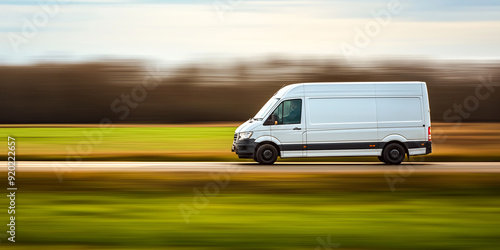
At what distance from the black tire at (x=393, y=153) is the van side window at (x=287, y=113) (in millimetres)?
2578

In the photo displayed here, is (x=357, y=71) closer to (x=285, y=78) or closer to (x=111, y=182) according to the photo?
(x=285, y=78)

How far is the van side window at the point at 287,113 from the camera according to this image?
1630 cm

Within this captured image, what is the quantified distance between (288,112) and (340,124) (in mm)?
1459

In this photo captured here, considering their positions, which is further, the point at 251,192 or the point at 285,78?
the point at 285,78

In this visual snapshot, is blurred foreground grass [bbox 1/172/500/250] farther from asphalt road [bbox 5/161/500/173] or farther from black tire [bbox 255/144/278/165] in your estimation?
black tire [bbox 255/144/278/165]

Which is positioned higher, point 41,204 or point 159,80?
point 159,80

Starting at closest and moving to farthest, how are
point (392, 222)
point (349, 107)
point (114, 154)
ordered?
point (392, 222) → point (349, 107) → point (114, 154)

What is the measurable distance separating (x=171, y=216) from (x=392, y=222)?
3098 mm

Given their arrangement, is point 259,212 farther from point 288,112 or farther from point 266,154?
point 288,112

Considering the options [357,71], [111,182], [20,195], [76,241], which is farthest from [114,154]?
[357,71]

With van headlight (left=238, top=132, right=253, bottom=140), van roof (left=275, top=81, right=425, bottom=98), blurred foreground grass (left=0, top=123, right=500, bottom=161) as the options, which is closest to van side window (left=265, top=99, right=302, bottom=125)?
van roof (left=275, top=81, right=425, bottom=98)

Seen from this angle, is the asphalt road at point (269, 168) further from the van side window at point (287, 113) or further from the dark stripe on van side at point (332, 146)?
the van side window at point (287, 113)

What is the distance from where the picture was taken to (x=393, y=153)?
649 inches

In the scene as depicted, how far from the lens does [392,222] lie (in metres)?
8.12
